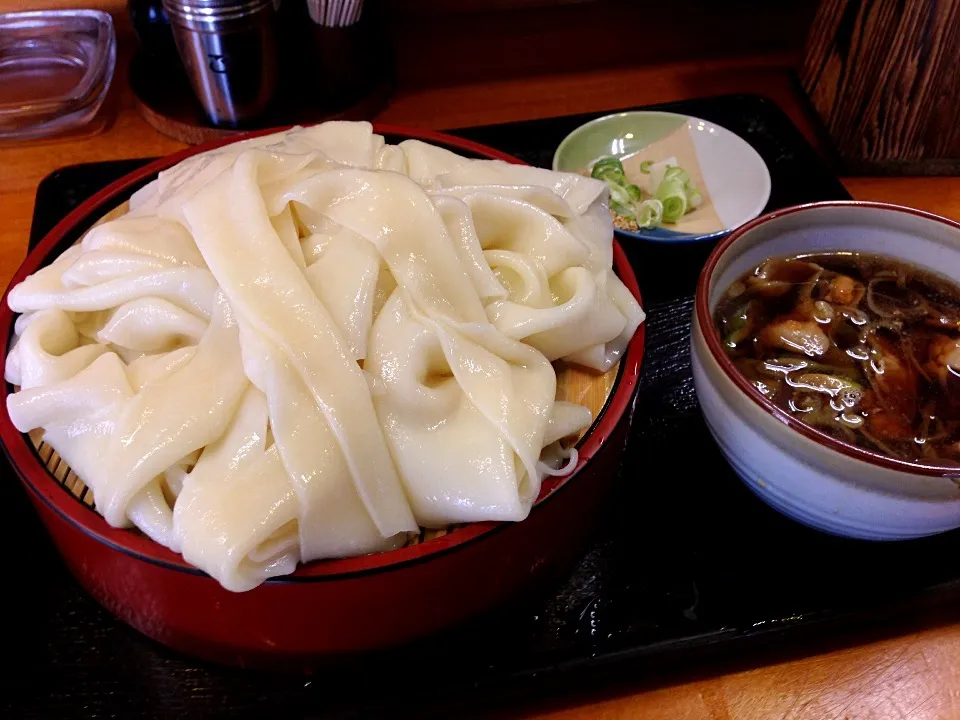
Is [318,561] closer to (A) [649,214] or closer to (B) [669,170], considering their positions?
(A) [649,214]

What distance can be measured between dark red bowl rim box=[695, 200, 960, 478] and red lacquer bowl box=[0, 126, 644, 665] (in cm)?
12

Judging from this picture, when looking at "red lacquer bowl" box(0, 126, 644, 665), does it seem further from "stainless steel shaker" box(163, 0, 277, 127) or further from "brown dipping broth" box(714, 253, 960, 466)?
"stainless steel shaker" box(163, 0, 277, 127)

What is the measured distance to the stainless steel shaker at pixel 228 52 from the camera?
167cm

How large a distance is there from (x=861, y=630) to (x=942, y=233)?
65 cm

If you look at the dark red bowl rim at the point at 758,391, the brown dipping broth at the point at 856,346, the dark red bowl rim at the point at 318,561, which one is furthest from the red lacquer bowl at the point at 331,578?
the brown dipping broth at the point at 856,346

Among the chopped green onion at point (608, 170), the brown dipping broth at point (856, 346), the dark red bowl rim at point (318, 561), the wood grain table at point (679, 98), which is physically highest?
the dark red bowl rim at point (318, 561)

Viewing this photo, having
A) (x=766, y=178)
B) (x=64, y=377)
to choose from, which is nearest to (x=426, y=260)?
(x=64, y=377)

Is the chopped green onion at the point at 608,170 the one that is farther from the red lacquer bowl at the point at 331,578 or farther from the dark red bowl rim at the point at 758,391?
the red lacquer bowl at the point at 331,578

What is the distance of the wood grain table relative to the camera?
0.99 meters

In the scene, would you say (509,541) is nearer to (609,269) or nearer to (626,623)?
(626,623)

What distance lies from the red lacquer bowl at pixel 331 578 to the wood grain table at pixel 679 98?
0.72 ft

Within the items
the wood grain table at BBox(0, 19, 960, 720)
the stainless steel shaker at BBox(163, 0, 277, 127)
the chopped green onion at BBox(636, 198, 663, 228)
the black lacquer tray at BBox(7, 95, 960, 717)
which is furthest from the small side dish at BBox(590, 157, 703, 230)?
the stainless steel shaker at BBox(163, 0, 277, 127)

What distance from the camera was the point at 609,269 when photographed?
3.53 feet

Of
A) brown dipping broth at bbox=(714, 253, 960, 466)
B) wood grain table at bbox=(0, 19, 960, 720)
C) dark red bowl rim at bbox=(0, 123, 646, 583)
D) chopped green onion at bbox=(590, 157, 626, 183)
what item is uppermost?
dark red bowl rim at bbox=(0, 123, 646, 583)
